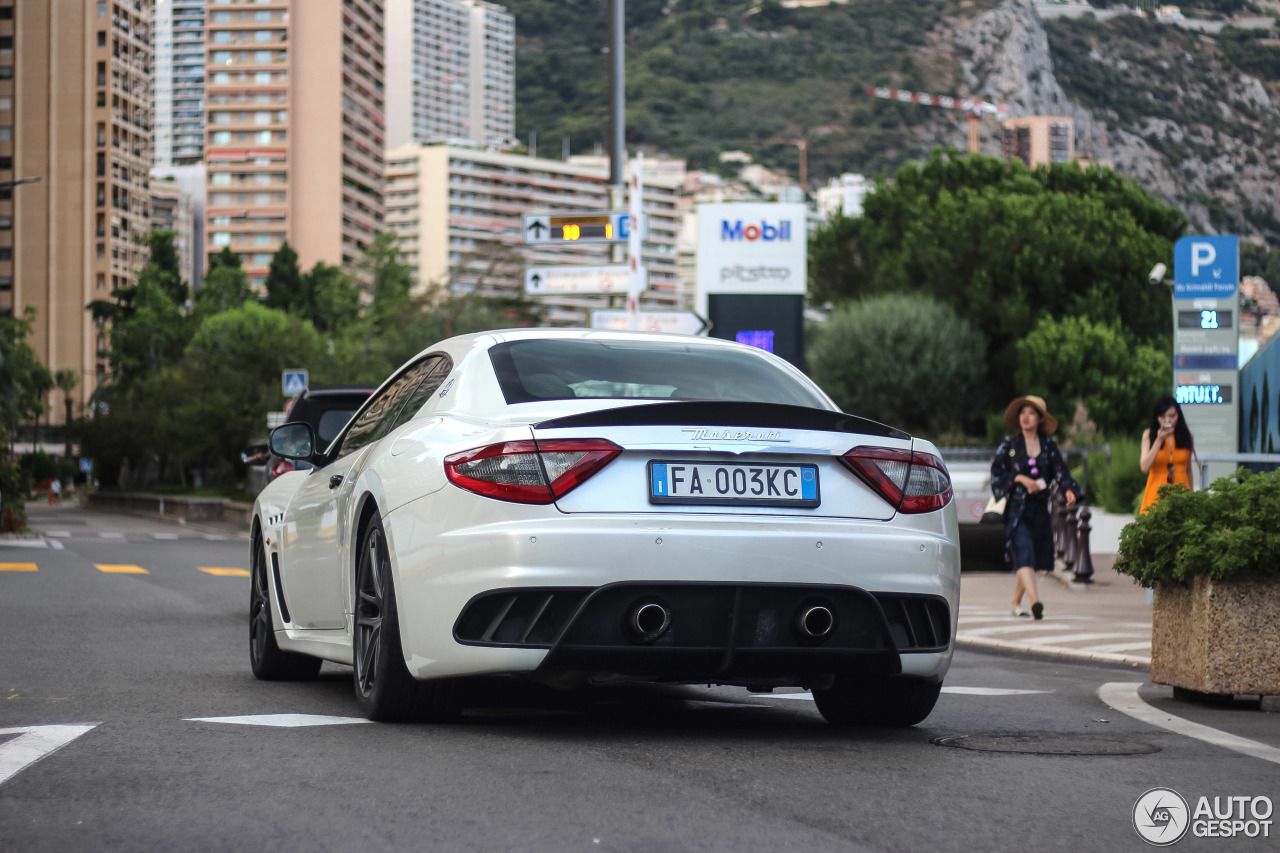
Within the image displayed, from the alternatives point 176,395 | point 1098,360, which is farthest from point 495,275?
point 1098,360

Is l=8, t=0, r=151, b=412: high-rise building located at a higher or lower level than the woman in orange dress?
higher

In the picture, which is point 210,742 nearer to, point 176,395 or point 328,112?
point 176,395

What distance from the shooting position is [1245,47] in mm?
61219

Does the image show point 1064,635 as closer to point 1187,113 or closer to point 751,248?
point 751,248

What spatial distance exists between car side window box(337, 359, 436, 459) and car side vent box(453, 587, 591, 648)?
1.40m

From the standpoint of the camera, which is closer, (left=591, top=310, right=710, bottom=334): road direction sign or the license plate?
the license plate

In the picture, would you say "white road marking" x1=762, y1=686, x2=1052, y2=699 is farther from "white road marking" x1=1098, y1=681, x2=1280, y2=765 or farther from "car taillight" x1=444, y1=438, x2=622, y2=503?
"car taillight" x1=444, y1=438, x2=622, y2=503

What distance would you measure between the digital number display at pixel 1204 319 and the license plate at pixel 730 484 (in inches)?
538

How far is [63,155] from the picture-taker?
13300 centimetres

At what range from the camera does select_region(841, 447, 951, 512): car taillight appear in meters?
6.11

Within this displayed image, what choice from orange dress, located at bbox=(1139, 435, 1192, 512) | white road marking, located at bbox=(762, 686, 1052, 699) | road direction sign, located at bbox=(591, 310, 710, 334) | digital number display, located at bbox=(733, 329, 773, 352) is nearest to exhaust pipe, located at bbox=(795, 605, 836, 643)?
white road marking, located at bbox=(762, 686, 1052, 699)

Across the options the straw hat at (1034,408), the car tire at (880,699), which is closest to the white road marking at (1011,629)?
the straw hat at (1034,408)

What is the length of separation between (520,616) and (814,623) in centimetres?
96

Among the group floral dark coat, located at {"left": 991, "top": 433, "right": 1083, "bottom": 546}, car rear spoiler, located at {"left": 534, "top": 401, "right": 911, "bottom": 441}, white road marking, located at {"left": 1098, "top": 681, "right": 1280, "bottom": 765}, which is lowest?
white road marking, located at {"left": 1098, "top": 681, "right": 1280, "bottom": 765}
